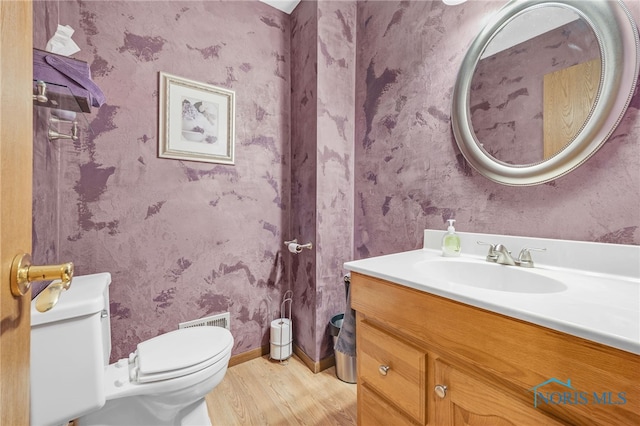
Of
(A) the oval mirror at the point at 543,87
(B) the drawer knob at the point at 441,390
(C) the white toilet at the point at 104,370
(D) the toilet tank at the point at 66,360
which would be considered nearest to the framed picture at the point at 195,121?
(C) the white toilet at the point at 104,370

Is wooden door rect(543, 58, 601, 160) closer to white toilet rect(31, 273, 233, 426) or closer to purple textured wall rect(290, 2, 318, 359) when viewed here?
purple textured wall rect(290, 2, 318, 359)

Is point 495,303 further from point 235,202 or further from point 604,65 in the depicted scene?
point 235,202

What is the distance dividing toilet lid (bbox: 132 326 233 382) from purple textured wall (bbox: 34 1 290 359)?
40 centimetres

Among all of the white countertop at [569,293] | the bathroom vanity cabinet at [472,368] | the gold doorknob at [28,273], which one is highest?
the gold doorknob at [28,273]

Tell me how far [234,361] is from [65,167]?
1491mm

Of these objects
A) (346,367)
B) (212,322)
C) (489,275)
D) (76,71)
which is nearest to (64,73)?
(76,71)

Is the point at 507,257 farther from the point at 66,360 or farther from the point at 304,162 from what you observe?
the point at 66,360

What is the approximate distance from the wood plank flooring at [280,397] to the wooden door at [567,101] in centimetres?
155

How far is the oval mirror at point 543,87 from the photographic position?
85cm

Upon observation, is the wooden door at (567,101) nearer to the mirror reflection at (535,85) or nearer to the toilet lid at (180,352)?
the mirror reflection at (535,85)

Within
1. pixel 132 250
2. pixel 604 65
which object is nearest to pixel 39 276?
pixel 132 250

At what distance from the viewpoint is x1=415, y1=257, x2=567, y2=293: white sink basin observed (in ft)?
2.85

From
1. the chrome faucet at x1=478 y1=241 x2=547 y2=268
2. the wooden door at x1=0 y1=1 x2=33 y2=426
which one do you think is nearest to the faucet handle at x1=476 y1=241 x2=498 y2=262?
the chrome faucet at x1=478 y1=241 x2=547 y2=268

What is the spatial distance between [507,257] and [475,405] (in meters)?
0.56
